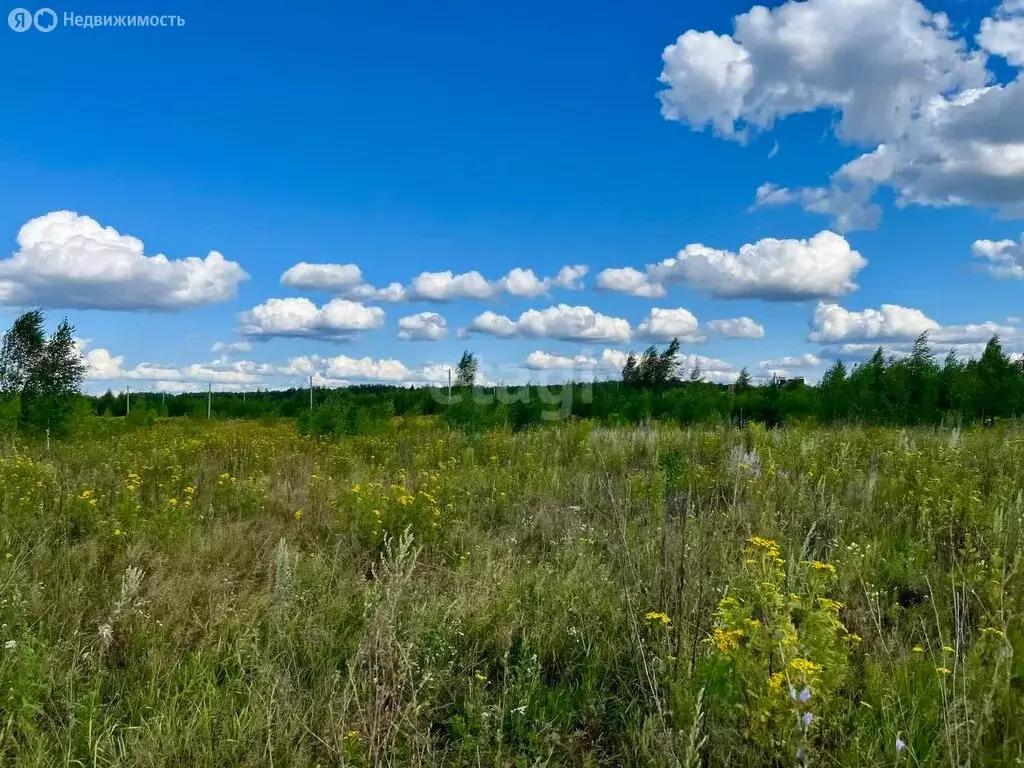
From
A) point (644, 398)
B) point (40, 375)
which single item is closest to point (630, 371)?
point (644, 398)

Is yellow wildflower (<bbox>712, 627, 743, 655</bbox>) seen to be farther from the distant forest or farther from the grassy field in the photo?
the distant forest

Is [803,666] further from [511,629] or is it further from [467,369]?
[467,369]

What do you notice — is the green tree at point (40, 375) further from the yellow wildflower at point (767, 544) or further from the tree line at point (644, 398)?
the yellow wildflower at point (767, 544)

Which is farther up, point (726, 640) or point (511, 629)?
point (726, 640)

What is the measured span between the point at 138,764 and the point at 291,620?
107cm

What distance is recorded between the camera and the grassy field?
235 centimetres

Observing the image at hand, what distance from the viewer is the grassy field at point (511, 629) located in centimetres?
235

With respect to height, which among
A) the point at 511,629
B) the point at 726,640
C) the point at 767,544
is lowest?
the point at 511,629

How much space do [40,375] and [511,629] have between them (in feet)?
54.2

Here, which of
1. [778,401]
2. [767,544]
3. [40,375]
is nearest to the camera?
[767,544]

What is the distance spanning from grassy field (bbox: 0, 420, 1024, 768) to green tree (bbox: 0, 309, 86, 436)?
33.1ft

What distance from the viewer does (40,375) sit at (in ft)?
51.1

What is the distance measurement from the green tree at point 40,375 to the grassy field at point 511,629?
397 inches

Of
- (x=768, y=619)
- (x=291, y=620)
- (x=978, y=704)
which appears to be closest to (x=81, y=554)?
(x=291, y=620)
